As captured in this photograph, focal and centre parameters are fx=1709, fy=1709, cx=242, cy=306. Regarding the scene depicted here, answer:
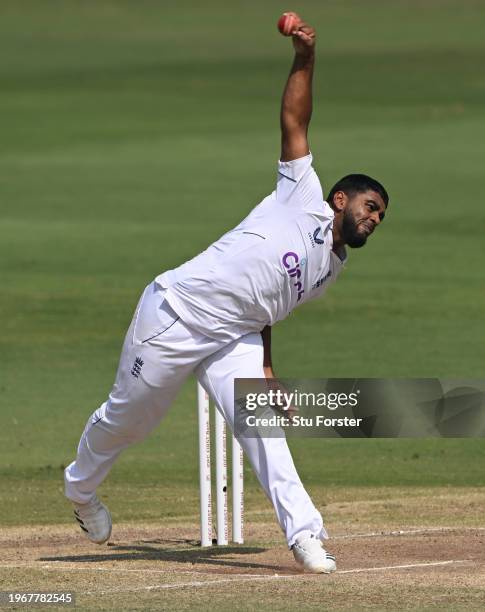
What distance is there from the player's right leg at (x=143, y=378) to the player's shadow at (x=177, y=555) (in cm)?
51

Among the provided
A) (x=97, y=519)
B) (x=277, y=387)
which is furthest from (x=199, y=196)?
(x=277, y=387)

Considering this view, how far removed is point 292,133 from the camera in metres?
7.78

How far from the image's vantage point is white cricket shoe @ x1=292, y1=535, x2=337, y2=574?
761cm

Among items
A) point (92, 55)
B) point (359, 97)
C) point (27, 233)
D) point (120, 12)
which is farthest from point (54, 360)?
point (120, 12)

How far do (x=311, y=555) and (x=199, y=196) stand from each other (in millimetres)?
24526

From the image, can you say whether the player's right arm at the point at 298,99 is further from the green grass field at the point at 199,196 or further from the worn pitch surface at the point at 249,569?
the green grass field at the point at 199,196

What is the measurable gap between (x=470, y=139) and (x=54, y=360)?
69.2 feet

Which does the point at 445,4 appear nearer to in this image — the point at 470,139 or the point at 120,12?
the point at 120,12

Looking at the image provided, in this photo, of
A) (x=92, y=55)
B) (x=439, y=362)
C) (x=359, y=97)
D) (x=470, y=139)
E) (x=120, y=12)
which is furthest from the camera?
(x=120, y=12)

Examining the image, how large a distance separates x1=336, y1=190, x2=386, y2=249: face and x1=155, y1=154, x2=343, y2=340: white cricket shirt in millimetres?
100

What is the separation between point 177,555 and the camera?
8.77 m

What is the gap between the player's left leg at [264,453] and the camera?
303 inches

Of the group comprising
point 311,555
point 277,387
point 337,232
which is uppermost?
point 337,232

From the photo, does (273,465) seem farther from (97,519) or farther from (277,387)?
(97,519)
